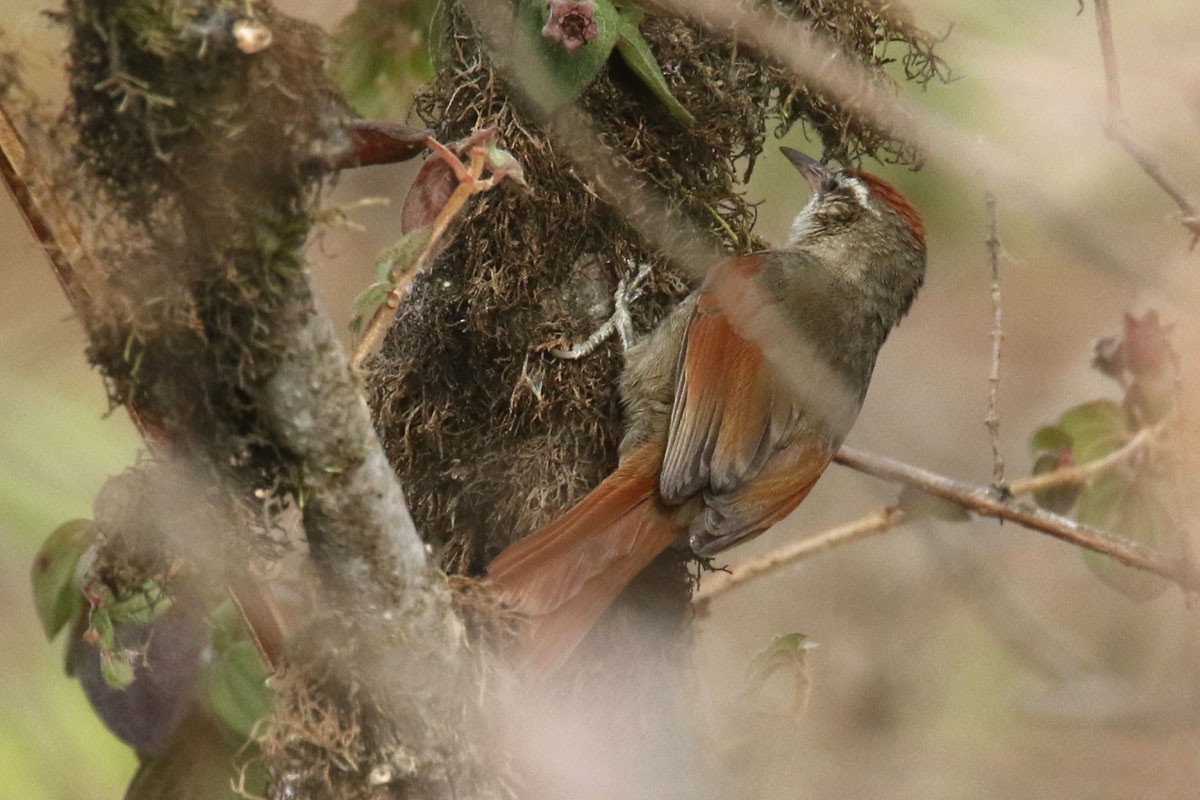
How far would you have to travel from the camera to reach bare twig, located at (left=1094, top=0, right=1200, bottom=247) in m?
2.45

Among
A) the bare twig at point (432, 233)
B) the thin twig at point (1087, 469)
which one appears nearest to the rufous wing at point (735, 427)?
the thin twig at point (1087, 469)

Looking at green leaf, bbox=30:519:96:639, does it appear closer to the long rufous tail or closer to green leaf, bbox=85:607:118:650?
green leaf, bbox=85:607:118:650

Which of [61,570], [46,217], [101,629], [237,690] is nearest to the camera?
[46,217]

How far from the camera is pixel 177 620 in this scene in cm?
236

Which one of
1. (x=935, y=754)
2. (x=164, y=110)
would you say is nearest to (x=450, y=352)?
(x=164, y=110)

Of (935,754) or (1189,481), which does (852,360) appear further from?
(935,754)

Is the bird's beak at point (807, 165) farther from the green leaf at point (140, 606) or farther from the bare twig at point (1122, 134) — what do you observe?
the green leaf at point (140, 606)

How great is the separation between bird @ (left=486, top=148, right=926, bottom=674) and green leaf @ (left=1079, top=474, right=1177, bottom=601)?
662 mm

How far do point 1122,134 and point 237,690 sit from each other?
6.78ft

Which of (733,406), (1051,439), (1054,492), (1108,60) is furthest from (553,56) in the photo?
(1054,492)

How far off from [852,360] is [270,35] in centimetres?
227

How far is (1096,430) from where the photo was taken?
3.26 metres

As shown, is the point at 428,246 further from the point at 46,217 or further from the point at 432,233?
the point at 46,217

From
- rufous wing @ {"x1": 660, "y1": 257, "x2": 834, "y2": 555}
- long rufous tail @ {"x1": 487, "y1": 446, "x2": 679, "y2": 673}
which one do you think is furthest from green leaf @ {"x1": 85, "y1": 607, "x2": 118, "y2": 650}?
rufous wing @ {"x1": 660, "y1": 257, "x2": 834, "y2": 555}
